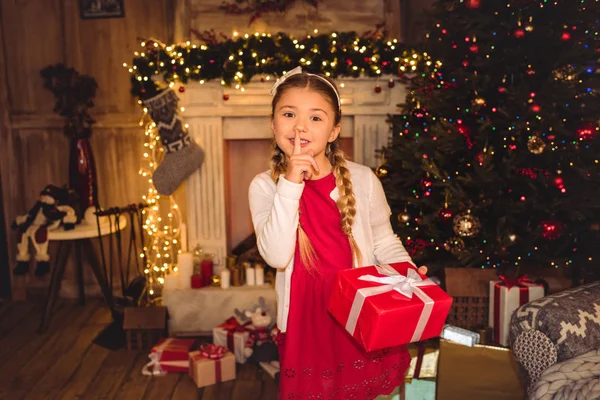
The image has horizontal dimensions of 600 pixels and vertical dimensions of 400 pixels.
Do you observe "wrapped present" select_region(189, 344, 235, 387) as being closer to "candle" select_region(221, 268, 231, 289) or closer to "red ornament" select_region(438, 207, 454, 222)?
"candle" select_region(221, 268, 231, 289)

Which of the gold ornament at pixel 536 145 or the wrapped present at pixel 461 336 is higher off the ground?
the gold ornament at pixel 536 145

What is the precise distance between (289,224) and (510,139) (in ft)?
5.86

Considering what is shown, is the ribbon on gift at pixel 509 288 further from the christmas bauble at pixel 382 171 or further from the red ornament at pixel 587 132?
the christmas bauble at pixel 382 171

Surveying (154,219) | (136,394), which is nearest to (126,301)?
(154,219)

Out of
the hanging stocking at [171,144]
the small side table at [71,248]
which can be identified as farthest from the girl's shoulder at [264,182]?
the small side table at [71,248]

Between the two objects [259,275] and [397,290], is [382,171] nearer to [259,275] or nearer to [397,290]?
[259,275]

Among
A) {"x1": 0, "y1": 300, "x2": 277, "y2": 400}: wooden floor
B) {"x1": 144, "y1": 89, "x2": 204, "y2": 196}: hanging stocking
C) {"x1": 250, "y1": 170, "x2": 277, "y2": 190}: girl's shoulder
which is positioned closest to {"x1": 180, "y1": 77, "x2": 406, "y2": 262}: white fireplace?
{"x1": 144, "y1": 89, "x2": 204, "y2": 196}: hanging stocking

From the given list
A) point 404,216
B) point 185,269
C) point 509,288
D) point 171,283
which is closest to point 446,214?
point 404,216

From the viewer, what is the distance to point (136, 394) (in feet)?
9.67

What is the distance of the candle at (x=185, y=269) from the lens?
3668mm

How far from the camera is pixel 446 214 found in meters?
2.96

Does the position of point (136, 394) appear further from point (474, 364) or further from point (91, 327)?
point (474, 364)

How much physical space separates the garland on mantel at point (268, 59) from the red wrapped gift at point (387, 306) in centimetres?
211

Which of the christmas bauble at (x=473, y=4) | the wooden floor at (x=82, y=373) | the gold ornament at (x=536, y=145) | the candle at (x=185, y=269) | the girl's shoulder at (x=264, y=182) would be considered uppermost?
the christmas bauble at (x=473, y=4)
